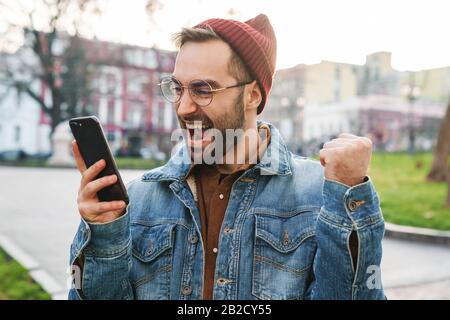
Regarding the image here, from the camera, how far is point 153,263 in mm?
1709

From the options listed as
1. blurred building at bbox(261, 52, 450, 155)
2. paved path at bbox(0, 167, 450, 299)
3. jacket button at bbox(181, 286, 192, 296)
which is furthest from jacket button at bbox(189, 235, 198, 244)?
blurred building at bbox(261, 52, 450, 155)

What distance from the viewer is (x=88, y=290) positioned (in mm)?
1602

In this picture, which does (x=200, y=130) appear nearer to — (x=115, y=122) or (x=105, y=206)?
(x=105, y=206)

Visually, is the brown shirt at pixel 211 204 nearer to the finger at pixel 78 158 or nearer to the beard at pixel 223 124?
the beard at pixel 223 124

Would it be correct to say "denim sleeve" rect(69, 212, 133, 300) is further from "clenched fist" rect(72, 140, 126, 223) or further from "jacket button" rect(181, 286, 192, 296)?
"jacket button" rect(181, 286, 192, 296)

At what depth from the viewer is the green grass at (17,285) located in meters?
4.52

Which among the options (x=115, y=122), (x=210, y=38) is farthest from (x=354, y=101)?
(x=210, y=38)

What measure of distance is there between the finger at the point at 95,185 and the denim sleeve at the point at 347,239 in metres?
0.64

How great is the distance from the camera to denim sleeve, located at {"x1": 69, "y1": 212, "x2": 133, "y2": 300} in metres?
1.53

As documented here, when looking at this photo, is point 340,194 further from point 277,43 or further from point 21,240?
point 21,240

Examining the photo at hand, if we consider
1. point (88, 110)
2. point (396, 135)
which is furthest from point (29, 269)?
point (396, 135)

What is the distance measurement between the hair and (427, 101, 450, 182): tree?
46.2 feet

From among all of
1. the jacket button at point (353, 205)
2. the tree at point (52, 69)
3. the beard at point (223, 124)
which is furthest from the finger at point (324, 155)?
the tree at point (52, 69)

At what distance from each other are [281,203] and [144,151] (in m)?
42.2
